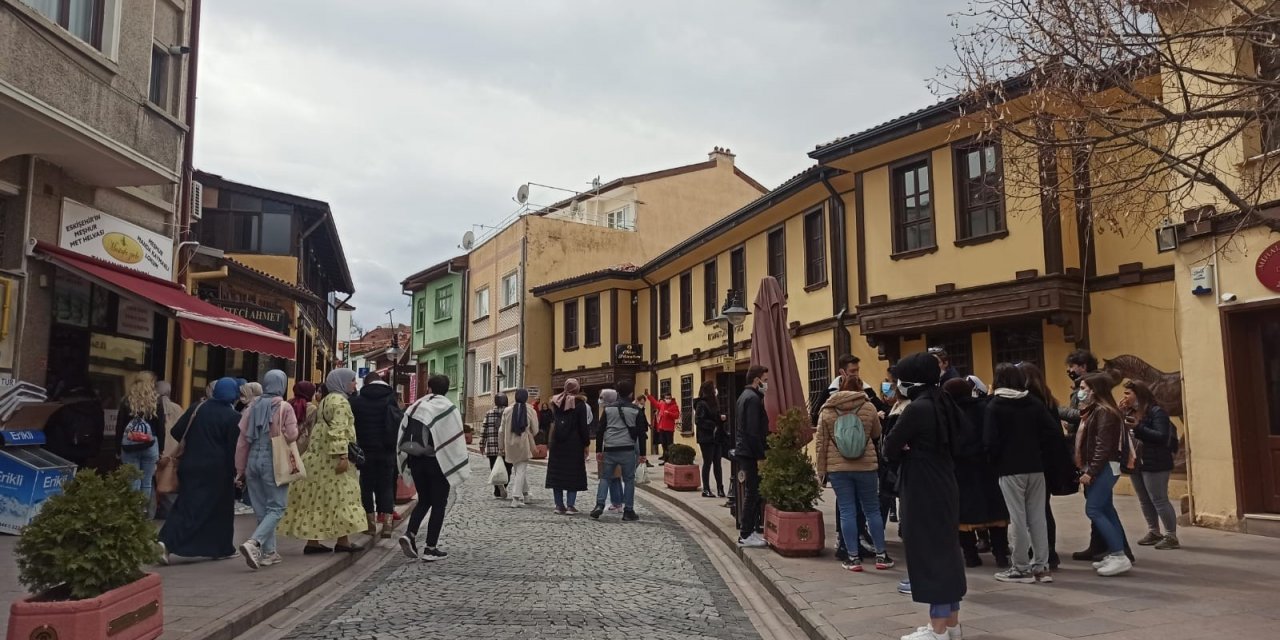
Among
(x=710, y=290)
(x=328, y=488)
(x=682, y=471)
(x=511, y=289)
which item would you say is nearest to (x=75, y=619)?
(x=328, y=488)

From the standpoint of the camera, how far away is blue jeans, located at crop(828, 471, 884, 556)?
7723 mm

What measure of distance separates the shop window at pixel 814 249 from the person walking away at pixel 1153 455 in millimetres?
11100

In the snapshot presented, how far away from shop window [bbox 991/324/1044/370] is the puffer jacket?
301 inches

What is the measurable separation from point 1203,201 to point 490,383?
94.3 feet

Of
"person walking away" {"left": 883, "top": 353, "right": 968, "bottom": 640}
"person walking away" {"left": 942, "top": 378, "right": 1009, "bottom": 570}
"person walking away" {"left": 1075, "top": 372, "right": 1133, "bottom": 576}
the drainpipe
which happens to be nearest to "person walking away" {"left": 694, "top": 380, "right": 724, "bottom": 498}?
"person walking away" {"left": 942, "top": 378, "right": 1009, "bottom": 570}

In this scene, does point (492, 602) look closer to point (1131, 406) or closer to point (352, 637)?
point (352, 637)

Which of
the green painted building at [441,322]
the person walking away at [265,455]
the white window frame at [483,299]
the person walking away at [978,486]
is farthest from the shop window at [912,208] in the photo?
the green painted building at [441,322]

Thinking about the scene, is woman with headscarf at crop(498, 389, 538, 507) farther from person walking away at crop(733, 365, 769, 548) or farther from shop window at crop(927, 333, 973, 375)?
shop window at crop(927, 333, 973, 375)

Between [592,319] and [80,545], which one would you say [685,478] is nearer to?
[80,545]

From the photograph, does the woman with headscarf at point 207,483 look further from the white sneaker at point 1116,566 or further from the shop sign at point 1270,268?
the shop sign at point 1270,268

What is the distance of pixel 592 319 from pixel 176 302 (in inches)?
830

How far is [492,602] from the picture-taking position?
6.74 meters

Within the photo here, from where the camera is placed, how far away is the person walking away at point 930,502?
5137 mm

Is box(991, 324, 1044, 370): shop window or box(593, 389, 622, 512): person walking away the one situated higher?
box(991, 324, 1044, 370): shop window
